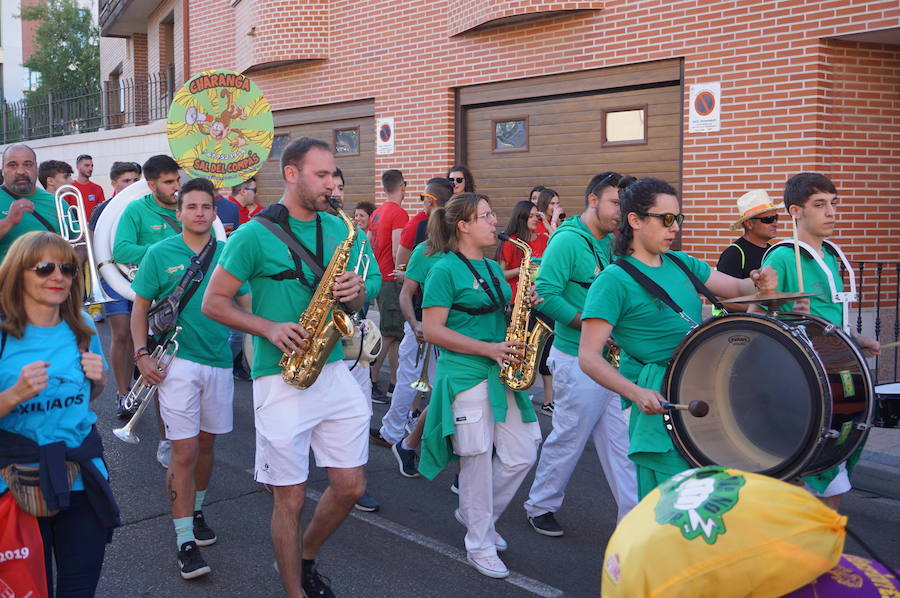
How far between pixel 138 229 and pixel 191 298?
65.1 inches

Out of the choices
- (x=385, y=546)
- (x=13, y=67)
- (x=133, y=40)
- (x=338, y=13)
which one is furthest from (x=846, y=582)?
(x=13, y=67)

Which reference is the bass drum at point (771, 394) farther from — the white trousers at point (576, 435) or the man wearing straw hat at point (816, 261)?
the white trousers at point (576, 435)

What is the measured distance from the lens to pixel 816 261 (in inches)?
177

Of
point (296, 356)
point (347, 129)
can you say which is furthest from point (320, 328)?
point (347, 129)

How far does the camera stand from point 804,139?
9.01 meters

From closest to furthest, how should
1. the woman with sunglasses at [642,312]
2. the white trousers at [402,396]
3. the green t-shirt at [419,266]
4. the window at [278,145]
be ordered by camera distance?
the woman with sunglasses at [642,312]
the green t-shirt at [419,266]
the white trousers at [402,396]
the window at [278,145]

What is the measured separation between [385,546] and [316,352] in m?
1.65

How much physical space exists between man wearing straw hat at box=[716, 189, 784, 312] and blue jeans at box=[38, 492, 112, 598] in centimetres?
387

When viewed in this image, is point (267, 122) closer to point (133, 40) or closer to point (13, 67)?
point (133, 40)

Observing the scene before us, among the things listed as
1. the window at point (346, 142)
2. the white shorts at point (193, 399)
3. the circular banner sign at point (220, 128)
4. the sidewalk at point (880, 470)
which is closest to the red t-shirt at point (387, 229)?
the circular banner sign at point (220, 128)

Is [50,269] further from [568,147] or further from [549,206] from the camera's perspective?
[568,147]

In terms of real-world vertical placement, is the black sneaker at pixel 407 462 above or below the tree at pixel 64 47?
below

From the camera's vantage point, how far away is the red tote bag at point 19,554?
318cm

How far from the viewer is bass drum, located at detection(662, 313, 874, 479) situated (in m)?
3.10
